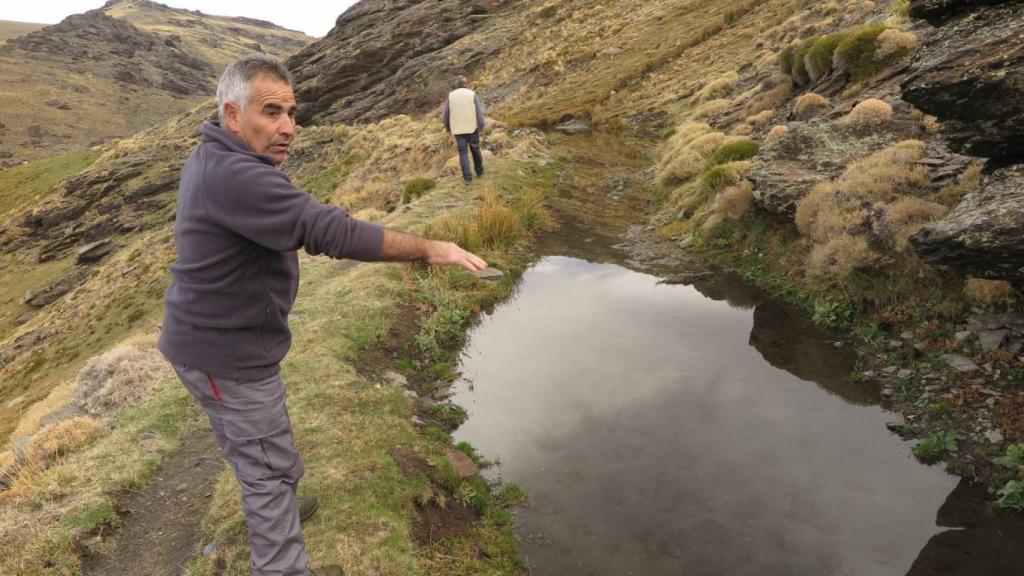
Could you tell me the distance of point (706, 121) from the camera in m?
23.4

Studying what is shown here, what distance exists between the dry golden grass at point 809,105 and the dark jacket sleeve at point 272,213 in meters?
16.7

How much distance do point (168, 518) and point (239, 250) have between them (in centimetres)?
407

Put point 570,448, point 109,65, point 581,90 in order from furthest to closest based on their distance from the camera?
point 109,65, point 581,90, point 570,448

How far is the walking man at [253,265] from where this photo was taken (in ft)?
9.95

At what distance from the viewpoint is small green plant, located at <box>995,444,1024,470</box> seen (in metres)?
5.29

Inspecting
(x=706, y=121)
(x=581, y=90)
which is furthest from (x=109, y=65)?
(x=706, y=121)

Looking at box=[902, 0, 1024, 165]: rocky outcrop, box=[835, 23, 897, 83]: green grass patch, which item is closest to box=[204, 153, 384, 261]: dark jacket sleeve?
box=[902, 0, 1024, 165]: rocky outcrop

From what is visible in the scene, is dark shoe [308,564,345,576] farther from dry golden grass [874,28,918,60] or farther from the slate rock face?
the slate rock face

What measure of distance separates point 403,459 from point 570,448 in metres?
1.96

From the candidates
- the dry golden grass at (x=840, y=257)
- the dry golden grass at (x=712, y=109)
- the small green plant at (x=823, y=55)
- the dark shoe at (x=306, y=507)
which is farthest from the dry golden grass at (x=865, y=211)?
the dry golden grass at (x=712, y=109)

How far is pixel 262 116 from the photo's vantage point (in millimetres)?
3311

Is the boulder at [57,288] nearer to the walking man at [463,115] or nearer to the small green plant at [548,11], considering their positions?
the walking man at [463,115]

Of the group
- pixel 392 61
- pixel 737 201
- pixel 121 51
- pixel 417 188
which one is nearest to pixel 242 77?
pixel 737 201

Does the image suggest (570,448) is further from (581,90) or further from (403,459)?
(581,90)
